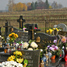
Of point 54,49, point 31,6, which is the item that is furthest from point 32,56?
point 31,6

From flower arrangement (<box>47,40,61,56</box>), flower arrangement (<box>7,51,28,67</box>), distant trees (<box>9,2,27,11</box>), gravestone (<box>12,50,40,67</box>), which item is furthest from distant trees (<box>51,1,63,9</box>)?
flower arrangement (<box>7,51,28,67</box>)

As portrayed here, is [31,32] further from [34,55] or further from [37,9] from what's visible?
[37,9]

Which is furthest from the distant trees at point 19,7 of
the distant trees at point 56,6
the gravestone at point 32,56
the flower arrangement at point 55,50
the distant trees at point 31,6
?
the gravestone at point 32,56

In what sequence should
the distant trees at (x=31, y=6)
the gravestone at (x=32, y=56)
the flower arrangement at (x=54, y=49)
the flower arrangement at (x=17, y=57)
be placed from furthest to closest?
the distant trees at (x=31, y=6) < the flower arrangement at (x=54, y=49) < the gravestone at (x=32, y=56) < the flower arrangement at (x=17, y=57)

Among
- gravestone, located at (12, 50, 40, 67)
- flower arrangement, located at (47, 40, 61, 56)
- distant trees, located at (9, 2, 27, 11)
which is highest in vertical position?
distant trees, located at (9, 2, 27, 11)

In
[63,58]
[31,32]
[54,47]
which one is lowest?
[63,58]

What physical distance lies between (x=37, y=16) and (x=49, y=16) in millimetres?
1282

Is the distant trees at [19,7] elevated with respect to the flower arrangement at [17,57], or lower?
elevated

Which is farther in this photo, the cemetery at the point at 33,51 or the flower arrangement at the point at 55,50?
the flower arrangement at the point at 55,50

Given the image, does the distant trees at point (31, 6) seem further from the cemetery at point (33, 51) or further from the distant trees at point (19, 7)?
the cemetery at point (33, 51)

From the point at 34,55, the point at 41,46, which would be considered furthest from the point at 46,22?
the point at 34,55

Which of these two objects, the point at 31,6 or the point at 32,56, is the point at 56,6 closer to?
the point at 31,6

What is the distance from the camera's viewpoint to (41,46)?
746 cm

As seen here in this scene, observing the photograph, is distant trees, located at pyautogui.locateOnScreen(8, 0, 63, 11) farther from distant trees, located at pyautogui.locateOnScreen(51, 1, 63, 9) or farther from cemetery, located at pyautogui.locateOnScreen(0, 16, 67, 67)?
cemetery, located at pyautogui.locateOnScreen(0, 16, 67, 67)
